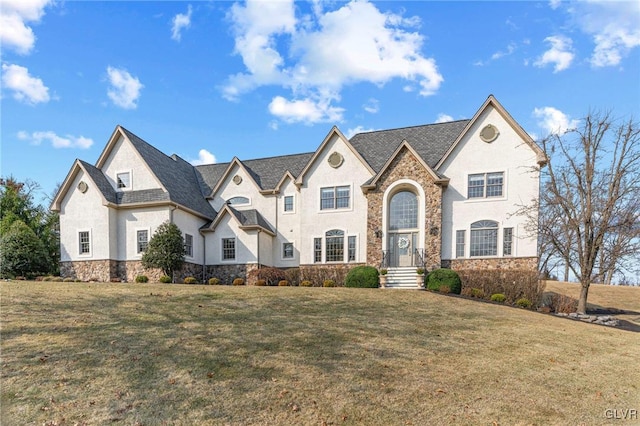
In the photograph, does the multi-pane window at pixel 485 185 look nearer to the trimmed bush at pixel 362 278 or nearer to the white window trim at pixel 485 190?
the white window trim at pixel 485 190

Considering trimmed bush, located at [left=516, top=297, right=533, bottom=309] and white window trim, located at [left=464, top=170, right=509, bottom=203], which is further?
white window trim, located at [left=464, top=170, right=509, bottom=203]

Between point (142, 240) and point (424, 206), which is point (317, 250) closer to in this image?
point (424, 206)

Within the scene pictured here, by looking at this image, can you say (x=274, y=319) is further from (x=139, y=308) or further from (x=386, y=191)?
(x=386, y=191)

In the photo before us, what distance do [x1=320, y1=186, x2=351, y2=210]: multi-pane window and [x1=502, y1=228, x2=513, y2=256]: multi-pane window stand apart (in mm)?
9368

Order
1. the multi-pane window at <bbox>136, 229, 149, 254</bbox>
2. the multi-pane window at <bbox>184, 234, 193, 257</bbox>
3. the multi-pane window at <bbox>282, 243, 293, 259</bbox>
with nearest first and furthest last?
the multi-pane window at <bbox>136, 229, 149, 254</bbox> < the multi-pane window at <bbox>184, 234, 193, 257</bbox> < the multi-pane window at <bbox>282, 243, 293, 259</bbox>

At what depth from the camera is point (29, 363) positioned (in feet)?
23.0

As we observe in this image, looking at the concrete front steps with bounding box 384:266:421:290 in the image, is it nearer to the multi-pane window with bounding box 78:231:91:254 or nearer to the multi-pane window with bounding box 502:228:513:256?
the multi-pane window with bounding box 502:228:513:256

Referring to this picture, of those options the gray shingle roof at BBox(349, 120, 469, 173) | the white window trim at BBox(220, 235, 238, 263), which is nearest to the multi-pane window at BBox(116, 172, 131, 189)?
the white window trim at BBox(220, 235, 238, 263)

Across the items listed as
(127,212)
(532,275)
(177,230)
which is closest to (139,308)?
(177,230)

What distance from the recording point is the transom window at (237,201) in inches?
1093

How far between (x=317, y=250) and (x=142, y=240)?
11064 millimetres

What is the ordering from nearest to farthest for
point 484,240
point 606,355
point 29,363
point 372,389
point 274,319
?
point 372,389 < point 29,363 < point 606,355 < point 274,319 < point 484,240

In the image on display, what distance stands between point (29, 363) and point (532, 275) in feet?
67.4

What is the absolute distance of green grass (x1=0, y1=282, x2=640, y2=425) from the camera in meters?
5.77
